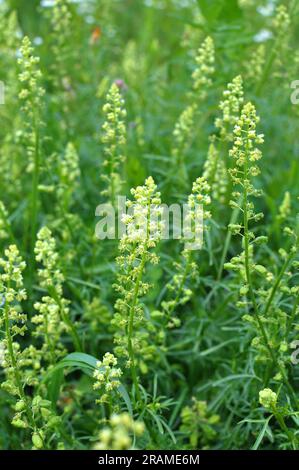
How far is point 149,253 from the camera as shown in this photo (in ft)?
7.58

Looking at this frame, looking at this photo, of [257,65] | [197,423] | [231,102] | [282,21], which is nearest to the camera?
[231,102]

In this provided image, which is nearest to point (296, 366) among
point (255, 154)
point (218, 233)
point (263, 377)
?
point (263, 377)

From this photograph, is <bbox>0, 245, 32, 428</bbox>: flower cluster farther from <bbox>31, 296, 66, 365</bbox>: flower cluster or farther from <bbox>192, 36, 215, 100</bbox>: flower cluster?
<bbox>192, 36, 215, 100</bbox>: flower cluster

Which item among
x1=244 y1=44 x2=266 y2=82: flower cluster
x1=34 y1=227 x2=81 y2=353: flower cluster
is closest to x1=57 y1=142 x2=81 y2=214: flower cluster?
x1=34 y1=227 x2=81 y2=353: flower cluster

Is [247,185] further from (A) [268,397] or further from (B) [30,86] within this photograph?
(B) [30,86]

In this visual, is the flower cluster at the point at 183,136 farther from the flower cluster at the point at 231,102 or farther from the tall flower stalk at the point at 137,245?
the tall flower stalk at the point at 137,245

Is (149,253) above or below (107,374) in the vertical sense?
above

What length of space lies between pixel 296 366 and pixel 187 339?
0.53 metres

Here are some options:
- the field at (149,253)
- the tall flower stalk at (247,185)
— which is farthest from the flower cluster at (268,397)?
the tall flower stalk at (247,185)

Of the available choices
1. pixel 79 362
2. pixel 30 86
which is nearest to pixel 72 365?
pixel 79 362

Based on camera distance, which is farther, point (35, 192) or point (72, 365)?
point (35, 192)

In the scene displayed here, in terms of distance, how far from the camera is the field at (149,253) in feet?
8.03

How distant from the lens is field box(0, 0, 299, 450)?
245 cm
